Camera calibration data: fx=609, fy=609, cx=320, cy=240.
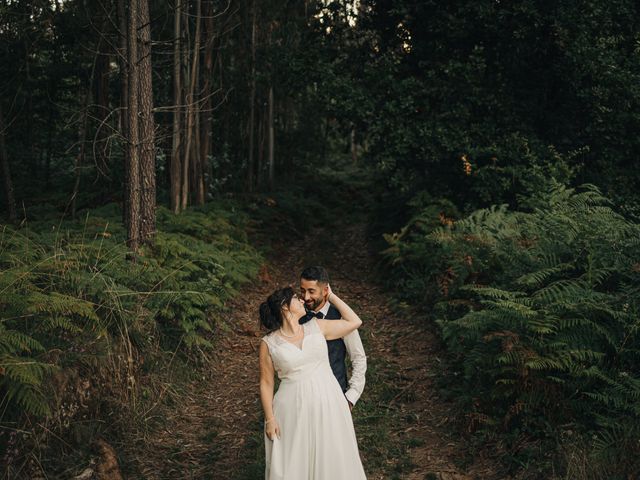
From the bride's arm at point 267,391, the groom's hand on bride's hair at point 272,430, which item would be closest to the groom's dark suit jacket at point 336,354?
the bride's arm at point 267,391

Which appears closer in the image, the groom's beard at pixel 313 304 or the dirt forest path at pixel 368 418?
the groom's beard at pixel 313 304

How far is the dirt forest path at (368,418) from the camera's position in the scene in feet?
19.9

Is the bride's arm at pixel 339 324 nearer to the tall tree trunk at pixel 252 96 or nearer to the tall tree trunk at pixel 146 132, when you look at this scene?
the tall tree trunk at pixel 146 132

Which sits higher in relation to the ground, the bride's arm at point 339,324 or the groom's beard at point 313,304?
the groom's beard at point 313,304

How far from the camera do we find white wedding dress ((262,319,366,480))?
4.42 metres

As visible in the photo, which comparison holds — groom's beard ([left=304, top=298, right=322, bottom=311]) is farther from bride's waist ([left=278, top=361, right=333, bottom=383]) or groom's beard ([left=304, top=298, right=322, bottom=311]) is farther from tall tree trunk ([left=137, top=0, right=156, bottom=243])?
tall tree trunk ([left=137, top=0, right=156, bottom=243])

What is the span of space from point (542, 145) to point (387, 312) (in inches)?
190

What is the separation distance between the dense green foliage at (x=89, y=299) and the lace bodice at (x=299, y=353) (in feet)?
6.24

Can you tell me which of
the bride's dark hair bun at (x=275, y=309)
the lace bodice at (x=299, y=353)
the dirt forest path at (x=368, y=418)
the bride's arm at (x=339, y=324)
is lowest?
the dirt forest path at (x=368, y=418)

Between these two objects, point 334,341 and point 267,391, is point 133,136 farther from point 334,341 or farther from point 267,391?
point 267,391

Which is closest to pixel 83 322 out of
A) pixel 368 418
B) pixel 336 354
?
pixel 336 354

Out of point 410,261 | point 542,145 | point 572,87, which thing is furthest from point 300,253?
point 572,87

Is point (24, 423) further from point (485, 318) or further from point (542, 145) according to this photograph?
point (542, 145)

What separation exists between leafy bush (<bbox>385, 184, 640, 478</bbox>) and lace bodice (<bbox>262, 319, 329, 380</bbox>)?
7.12 feet
